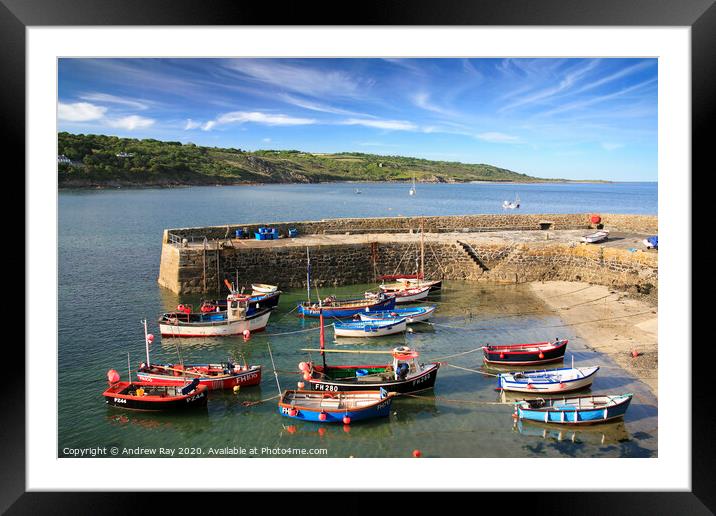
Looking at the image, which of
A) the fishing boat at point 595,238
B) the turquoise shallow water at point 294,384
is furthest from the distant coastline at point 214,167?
the fishing boat at point 595,238

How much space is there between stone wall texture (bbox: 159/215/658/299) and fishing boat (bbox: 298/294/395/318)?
10.5 ft

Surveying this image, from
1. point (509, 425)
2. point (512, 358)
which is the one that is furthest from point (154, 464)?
point (512, 358)

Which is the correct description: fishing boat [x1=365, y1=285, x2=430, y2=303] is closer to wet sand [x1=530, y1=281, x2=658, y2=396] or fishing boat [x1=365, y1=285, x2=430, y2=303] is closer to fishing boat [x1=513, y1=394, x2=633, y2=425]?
wet sand [x1=530, y1=281, x2=658, y2=396]

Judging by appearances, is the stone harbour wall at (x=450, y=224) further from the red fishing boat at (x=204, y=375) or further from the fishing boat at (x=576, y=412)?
the fishing boat at (x=576, y=412)

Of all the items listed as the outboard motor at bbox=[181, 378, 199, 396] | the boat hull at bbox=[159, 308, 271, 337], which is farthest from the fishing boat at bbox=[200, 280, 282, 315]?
the outboard motor at bbox=[181, 378, 199, 396]

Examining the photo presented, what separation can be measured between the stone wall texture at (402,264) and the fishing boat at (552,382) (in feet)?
26.2

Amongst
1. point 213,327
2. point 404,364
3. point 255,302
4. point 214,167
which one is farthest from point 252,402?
point 214,167

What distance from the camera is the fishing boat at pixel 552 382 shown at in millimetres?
10969

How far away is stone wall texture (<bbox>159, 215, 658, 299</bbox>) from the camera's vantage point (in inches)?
742

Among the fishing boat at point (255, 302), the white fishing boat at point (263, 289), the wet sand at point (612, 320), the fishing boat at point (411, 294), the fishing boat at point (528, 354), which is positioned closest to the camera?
the wet sand at point (612, 320)

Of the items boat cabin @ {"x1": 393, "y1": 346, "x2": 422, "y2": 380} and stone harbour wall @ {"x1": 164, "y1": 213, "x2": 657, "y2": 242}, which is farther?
stone harbour wall @ {"x1": 164, "y1": 213, "x2": 657, "y2": 242}

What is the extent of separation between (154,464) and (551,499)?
4623mm
